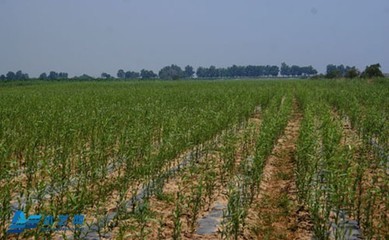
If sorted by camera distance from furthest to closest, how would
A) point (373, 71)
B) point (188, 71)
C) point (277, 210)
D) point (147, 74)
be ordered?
point (188, 71)
point (147, 74)
point (373, 71)
point (277, 210)

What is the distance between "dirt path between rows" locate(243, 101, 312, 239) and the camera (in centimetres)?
494

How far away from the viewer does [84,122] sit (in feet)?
34.2

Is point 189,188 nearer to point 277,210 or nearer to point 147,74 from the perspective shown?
point 277,210

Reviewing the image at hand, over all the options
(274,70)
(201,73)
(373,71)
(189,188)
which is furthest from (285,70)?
(189,188)

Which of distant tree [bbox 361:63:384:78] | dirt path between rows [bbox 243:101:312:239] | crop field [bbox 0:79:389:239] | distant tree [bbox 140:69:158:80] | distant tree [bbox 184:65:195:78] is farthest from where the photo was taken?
distant tree [bbox 184:65:195:78]

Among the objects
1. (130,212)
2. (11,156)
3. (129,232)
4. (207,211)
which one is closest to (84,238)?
(129,232)

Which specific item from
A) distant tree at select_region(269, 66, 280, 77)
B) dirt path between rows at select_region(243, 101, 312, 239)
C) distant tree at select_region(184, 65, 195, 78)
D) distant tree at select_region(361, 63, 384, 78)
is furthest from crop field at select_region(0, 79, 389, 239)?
distant tree at select_region(184, 65, 195, 78)

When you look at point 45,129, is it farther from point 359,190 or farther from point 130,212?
point 359,190

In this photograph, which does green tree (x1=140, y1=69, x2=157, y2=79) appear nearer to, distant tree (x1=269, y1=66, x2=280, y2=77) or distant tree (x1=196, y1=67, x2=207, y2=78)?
distant tree (x1=196, y1=67, x2=207, y2=78)

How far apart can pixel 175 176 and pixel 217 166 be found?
1.08 meters

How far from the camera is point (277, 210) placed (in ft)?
18.9

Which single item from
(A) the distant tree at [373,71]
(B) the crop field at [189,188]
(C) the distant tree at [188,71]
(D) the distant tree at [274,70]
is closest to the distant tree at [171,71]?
(C) the distant tree at [188,71]

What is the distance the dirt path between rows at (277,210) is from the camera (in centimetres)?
494

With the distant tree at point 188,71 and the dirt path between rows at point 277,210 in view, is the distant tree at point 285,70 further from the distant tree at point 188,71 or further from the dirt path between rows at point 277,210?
the dirt path between rows at point 277,210
